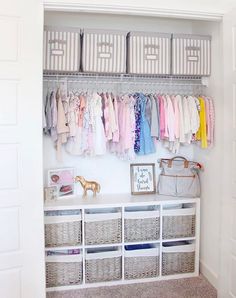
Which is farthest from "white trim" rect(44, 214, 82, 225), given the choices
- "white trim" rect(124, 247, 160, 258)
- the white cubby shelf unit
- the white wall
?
the white wall

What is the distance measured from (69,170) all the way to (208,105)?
1393 mm

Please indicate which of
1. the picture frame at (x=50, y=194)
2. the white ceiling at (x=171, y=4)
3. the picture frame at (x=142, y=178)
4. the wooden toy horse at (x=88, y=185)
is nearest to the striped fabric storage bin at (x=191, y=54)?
the white ceiling at (x=171, y=4)

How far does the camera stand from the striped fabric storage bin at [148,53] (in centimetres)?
271

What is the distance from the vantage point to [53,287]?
8.84 ft

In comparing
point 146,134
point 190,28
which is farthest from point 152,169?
point 190,28

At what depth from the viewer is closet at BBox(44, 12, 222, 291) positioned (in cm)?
273

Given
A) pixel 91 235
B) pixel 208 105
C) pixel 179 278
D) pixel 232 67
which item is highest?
pixel 232 67

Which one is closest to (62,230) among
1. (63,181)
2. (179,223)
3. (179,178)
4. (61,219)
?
(61,219)

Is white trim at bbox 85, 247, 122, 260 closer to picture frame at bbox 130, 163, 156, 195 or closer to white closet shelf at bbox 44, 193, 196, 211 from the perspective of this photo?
white closet shelf at bbox 44, 193, 196, 211

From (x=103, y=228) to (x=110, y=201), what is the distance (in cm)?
24

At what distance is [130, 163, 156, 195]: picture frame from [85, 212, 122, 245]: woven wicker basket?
414 mm

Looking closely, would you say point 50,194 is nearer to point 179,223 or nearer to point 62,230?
point 62,230

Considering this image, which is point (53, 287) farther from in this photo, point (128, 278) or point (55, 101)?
point (55, 101)

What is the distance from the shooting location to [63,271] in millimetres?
2713
